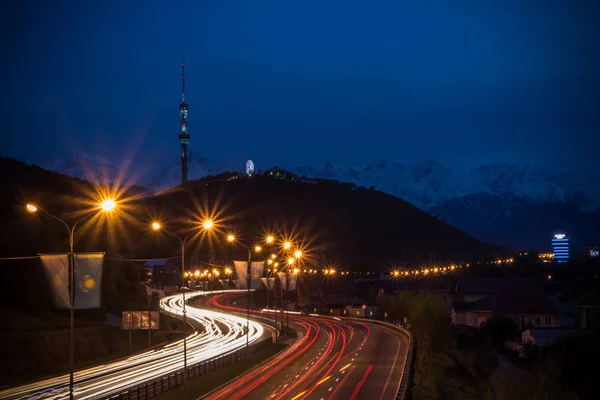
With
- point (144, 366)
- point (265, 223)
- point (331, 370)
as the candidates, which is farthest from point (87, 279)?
point (265, 223)

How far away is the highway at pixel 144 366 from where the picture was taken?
33938 millimetres

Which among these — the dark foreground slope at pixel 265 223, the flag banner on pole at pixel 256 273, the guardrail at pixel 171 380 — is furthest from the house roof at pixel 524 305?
the dark foreground slope at pixel 265 223

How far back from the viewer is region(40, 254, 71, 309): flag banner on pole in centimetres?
2312

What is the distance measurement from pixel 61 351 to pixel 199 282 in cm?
10214

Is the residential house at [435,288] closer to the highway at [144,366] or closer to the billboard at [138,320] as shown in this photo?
the highway at [144,366]

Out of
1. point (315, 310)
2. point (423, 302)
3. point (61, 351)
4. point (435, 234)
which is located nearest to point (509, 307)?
point (423, 302)

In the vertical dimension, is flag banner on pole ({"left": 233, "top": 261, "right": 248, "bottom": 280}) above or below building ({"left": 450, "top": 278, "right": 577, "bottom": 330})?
above

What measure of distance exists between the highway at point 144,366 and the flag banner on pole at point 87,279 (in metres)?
8.82

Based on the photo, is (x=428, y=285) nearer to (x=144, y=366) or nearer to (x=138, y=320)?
(x=138, y=320)

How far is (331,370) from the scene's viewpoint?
4181 centimetres

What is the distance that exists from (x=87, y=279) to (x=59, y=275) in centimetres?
90

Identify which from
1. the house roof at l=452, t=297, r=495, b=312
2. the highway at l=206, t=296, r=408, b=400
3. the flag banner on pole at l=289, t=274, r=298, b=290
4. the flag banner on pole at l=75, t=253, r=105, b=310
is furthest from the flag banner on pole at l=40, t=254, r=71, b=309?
the house roof at l=452, t=297, r=495, b=312

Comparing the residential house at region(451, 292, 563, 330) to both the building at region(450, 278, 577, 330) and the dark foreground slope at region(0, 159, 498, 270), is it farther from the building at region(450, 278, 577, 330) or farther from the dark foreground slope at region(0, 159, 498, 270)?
the dark foreground slope at region(0, 159, 498, 270)

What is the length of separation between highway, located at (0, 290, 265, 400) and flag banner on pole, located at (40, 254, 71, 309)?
9.07 meters
